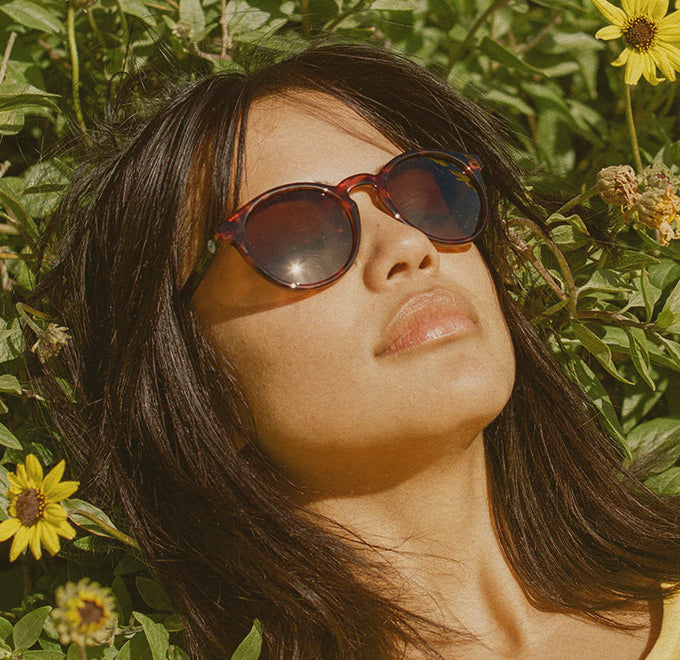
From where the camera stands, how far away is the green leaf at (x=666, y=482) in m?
1.74

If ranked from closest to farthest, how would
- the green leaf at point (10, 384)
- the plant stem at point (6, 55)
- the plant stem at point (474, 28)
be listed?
the green leaf at point (10, 384) < the plant stem at point (6, 55) < the plant stem at point (474, 28)

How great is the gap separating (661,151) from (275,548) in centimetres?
117

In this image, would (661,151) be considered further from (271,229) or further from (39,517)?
(39,517)

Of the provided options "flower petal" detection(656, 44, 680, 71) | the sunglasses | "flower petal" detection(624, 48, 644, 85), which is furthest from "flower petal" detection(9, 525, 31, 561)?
"flower petal" detection(656, 44, 680, 71)

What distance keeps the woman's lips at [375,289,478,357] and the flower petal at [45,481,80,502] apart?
0.51 m

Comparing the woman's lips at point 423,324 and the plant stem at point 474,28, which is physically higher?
the plant stem at point 474,28

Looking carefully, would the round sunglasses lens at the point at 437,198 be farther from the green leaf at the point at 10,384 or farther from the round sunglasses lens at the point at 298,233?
the green leaf at the point at 10,384

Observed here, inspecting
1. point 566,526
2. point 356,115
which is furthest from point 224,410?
point 566,526

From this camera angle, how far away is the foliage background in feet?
5.08

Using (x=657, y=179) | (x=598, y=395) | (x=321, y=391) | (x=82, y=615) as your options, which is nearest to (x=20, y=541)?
(x=82, y=615)

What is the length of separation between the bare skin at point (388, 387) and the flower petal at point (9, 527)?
40 cm

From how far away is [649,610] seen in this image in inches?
59.5

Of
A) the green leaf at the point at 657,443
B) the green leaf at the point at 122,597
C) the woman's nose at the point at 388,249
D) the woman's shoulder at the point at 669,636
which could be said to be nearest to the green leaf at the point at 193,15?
the woman's nose at the point at 388,249

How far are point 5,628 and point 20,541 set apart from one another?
0.24 m
